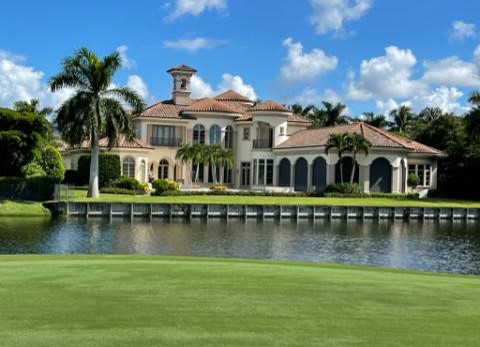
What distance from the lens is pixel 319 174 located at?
60406mm

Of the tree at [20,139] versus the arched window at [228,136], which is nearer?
the tree at [20,139]

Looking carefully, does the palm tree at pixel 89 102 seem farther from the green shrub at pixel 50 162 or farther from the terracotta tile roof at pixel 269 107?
the terracotta tile roof at pixel 269 107

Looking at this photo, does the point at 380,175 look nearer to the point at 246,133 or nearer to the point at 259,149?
the point at 259,149

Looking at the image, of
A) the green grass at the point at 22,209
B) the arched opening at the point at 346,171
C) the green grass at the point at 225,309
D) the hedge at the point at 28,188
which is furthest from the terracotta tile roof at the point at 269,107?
the green grass at the point at 225,309

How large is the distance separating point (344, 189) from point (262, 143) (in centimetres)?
→ 1411

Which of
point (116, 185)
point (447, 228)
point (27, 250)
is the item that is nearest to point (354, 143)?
point (447, 228)

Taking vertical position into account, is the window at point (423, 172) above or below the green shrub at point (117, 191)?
above

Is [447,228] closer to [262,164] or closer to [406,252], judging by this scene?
[406,252]

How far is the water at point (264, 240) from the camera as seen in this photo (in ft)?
80.9

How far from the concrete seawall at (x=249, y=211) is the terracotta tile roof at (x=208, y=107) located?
25.8m

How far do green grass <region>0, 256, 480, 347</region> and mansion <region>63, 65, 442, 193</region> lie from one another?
157 ft

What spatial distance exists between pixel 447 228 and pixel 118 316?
116ft

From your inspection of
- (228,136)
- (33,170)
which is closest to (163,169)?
A: (228,136)

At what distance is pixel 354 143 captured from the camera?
185 feet
